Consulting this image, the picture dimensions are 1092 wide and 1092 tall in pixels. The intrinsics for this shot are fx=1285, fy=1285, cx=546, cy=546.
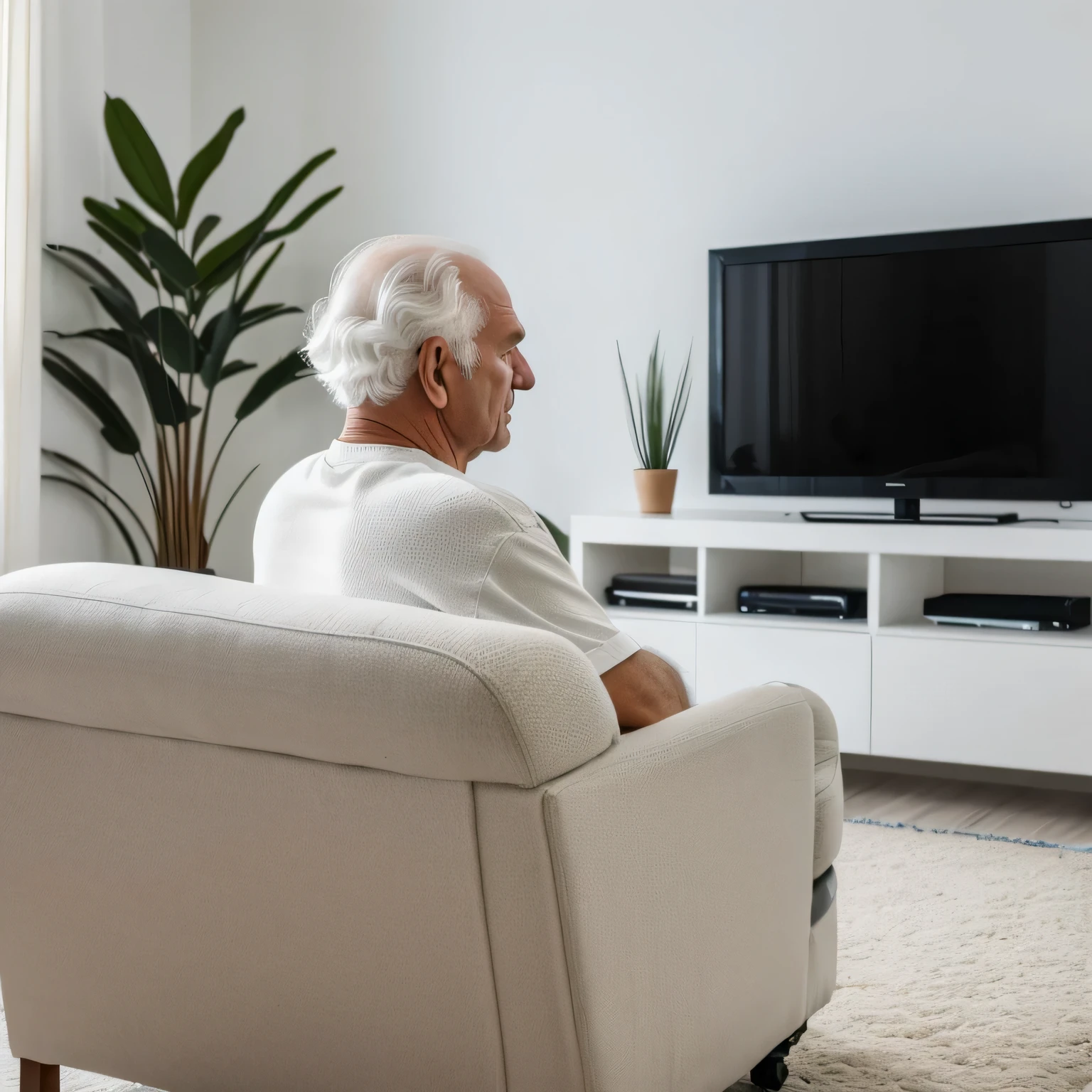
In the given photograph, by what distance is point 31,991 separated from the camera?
1.30 meters

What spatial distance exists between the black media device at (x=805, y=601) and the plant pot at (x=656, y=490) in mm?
359

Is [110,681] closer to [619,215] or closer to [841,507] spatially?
[841,507]

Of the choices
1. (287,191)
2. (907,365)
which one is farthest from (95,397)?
(907,365)

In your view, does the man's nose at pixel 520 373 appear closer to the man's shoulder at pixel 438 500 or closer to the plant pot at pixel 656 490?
the man's shoulder at pixel 438 500

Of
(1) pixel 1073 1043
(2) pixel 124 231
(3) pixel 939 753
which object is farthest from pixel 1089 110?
(2) pixel 124 231

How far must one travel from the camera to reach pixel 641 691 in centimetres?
127

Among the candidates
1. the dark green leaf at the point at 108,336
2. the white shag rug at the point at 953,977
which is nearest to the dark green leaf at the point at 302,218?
the dark green leaf at the point at 108,336

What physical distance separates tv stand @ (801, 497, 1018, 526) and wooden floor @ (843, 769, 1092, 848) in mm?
671

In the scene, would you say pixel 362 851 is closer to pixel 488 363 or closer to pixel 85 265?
pixel 488 363

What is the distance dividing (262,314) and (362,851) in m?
3.10

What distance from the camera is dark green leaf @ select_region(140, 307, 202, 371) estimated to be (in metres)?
3.63

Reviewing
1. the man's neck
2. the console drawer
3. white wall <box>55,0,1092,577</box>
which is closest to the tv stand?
the console drawer

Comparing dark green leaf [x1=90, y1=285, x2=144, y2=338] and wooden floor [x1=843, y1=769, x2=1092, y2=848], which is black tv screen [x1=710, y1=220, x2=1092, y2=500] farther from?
dark green leaf [x1=90, y1=285, x2=144, y2=338]

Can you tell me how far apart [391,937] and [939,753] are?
2159mm
